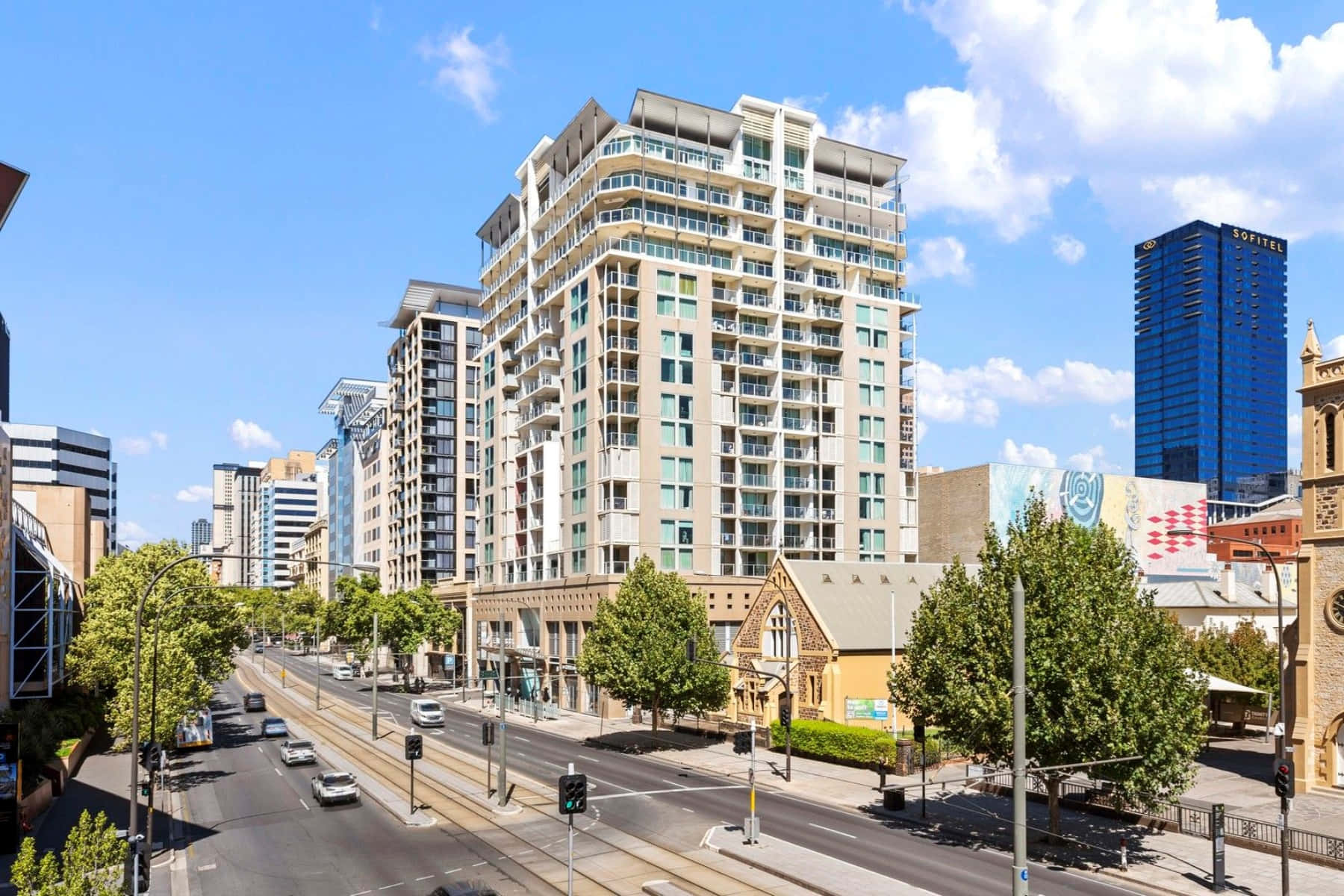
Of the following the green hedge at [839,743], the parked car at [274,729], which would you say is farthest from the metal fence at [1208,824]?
the parked car at [274,729]

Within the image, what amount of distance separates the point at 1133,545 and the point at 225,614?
10210 centimetres

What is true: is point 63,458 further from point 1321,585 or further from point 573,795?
point 1321,585

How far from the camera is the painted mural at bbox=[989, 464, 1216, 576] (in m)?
118

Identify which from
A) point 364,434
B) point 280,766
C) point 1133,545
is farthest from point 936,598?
point 364,434

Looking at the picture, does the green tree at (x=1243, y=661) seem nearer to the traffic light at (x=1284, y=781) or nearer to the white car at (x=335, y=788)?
the traffic light at (x=1284, y=781)

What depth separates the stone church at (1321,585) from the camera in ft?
141

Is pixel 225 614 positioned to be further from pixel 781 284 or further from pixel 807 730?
pixel 781 284

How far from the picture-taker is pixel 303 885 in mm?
31594

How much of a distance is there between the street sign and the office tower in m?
110

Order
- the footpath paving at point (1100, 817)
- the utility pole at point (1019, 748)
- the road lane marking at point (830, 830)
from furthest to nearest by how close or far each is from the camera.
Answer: the road lane marking at point (830, 830)
the footpath paving at point (1100, 817)
the utility pole at point (1019, 748)

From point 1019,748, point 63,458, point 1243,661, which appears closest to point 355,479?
point 63,458

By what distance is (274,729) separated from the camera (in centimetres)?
6825

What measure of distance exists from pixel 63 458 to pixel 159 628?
140m

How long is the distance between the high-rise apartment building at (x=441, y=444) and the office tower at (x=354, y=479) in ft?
72.7
